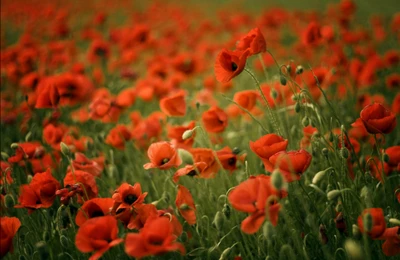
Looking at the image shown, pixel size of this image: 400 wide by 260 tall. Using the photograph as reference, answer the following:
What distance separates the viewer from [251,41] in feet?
4.82

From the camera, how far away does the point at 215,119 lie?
1902 mm

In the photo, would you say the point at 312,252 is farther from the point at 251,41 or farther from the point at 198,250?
the point at 251,41

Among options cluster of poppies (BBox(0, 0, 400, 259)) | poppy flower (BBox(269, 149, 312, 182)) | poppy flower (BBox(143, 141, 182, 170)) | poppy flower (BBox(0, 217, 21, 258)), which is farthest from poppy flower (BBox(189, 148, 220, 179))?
poppy flower (BBox(0, 217, 21, 258))

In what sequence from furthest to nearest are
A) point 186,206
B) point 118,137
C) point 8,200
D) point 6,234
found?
point 118,137
point 8,200
point 186,206
point 6,234

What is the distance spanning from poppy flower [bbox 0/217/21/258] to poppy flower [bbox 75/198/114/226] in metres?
0.20

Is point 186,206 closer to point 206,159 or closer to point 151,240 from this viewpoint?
point 206,159

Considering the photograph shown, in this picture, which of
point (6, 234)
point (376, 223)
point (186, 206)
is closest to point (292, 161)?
point (376, 223)

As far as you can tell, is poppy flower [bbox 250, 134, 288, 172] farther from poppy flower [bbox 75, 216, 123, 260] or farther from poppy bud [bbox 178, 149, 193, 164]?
poppy flower [bbox 75, 216, 123, 260]

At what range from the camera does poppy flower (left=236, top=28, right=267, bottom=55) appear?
1.42m

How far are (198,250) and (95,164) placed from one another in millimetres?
715

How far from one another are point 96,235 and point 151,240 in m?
0.18

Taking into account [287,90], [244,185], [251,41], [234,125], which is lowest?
[234,125]

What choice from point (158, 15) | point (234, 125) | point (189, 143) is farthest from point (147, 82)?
point (158, 15)

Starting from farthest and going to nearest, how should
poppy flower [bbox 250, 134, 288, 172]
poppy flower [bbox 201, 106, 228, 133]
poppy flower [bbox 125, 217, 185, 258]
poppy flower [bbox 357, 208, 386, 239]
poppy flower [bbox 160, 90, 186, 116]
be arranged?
poppy flower [bbox 160, 90, 186, 116] → poppy flower [bbox 201, 106, 228, 133] → poppy flower [bbox 250, 134, 288, 172] → poppy flower [bbox 357, 208, 386, 239] → poppy flower [bbox 125, 217, 185, 258]
